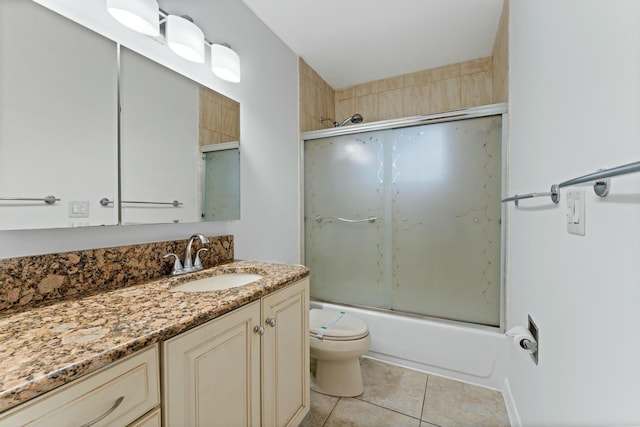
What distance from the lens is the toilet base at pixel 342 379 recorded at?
1.68 m

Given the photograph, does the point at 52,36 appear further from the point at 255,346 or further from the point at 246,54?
the point at 255,346

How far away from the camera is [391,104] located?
2775 millimetres

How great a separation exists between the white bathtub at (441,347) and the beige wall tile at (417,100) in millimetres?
1861

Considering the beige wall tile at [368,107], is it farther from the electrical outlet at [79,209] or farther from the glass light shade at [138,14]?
the electrical outlet at [79,209]

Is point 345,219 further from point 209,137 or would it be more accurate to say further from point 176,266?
point 176,266

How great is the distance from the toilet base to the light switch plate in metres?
1.34

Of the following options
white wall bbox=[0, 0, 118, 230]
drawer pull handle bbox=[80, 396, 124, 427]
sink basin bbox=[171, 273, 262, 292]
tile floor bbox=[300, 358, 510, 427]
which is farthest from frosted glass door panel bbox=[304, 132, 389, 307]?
drawer pull handle bbox=[80, 396, 124, 427]

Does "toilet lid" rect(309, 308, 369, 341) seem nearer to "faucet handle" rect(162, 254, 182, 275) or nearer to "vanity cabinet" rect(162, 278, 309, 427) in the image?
"vanity cabinet" rect(162, 278, 309, 427)

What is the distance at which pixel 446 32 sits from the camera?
2031mm

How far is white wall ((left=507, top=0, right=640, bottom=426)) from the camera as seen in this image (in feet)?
1.86

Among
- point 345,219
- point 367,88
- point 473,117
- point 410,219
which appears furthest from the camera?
point 367,88

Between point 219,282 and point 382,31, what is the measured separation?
1997mm

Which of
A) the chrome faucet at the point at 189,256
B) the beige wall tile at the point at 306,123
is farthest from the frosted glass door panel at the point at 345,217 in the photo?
the chrome faucet at the point at 189,256

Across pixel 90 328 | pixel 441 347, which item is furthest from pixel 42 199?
pixel 441 347
